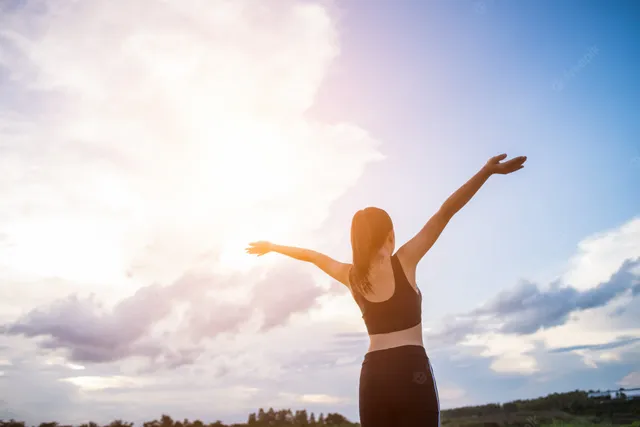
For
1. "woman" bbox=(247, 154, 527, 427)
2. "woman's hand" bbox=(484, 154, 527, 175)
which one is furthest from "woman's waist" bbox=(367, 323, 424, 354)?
"woman's hand" bbox=(484, 154, 527, 175)

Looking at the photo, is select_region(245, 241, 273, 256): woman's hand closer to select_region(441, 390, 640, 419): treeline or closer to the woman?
the woman

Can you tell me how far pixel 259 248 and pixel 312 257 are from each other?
4.76 feet

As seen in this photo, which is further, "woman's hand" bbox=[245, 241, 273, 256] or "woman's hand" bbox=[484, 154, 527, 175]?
"woman's hand" bbox=[245, 241, 273, 256]

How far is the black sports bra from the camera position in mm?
4156

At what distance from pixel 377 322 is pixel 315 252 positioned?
1483 millimetres

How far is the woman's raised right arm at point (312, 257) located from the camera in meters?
4.84

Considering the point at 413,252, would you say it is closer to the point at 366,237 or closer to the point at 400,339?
the point at 366,237

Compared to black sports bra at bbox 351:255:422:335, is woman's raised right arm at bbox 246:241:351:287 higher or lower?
higher

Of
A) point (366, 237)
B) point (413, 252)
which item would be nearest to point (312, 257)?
point (366, 237)

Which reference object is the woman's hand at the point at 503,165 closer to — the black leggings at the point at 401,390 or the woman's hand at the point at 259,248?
the black leggings at the point at 401,390

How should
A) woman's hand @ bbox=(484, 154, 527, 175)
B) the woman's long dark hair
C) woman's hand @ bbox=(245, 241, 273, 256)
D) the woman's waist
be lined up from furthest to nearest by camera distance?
woman's hand @ bbox=(245, 241, 273, 256)
woman's hand @ bbox=(484, 154, 527, 175)
the woman's long dark hair
the woman's waist

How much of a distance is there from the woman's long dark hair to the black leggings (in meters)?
0.65

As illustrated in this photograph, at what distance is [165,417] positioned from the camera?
Answer: 51.5 feet

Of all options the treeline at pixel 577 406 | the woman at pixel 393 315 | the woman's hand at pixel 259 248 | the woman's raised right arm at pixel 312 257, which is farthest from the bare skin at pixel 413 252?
the treeline at pixel 577 406
